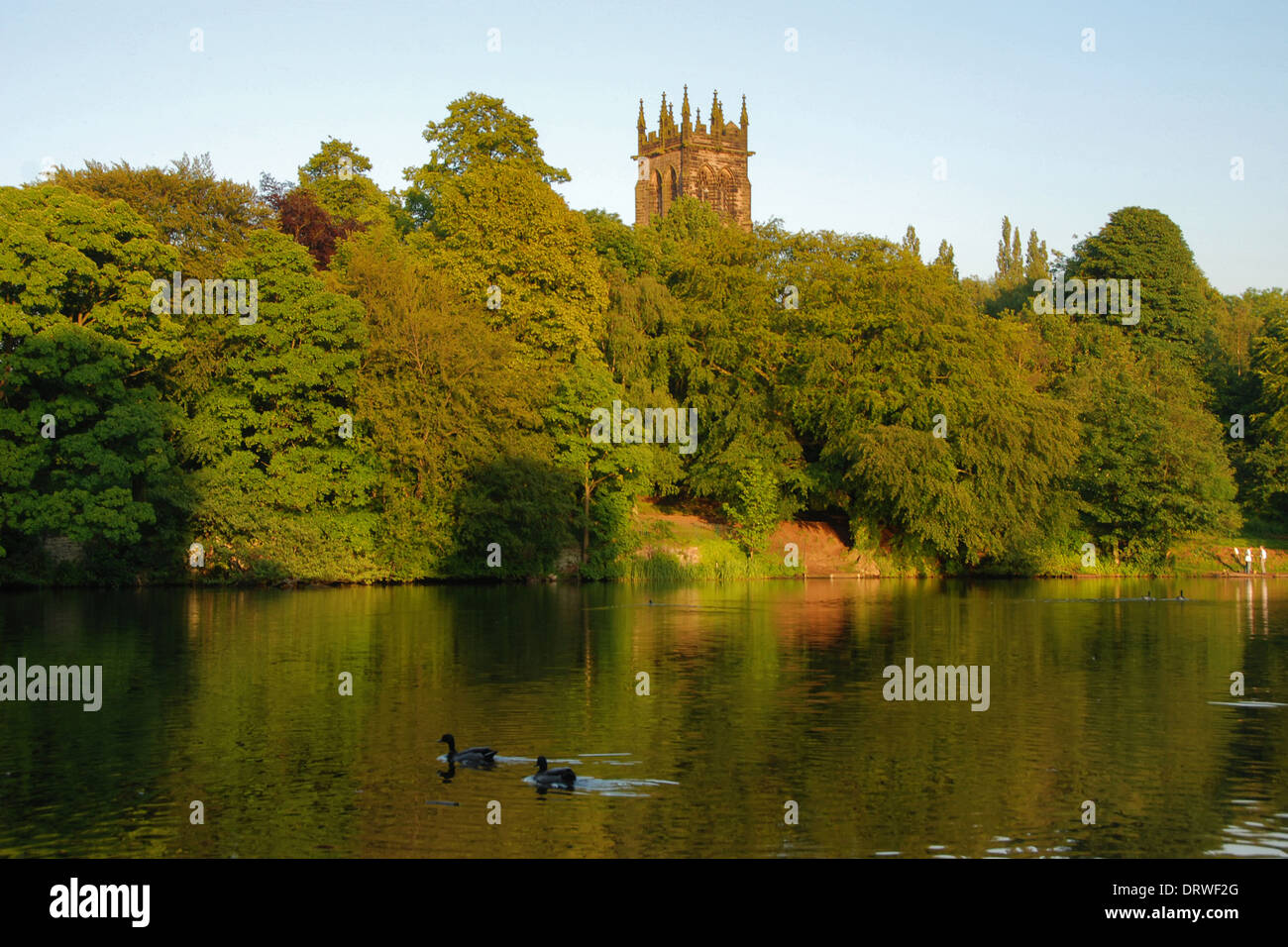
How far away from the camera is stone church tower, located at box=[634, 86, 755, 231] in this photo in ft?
442

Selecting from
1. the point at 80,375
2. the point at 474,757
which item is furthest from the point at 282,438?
the point at 474,757

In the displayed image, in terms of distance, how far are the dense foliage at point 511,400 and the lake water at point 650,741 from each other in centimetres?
1585

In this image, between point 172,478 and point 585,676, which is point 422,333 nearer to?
point 172,478

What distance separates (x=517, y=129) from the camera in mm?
73000

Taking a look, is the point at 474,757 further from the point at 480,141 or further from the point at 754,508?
the point at 480,141

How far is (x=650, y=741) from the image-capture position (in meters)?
19.2

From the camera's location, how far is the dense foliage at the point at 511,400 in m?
50.2

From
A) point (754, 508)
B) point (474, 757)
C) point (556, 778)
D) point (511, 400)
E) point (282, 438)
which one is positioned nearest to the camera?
point (556, 778)

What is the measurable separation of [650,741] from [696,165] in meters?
121

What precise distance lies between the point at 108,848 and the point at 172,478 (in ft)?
134

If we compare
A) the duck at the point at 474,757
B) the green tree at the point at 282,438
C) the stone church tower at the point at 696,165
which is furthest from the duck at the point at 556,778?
the stone church tower at the point at 696,165

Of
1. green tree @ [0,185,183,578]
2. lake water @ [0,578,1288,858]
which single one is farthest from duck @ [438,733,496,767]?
green tree @ [0,185,183,578]

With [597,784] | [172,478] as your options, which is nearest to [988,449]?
[172,478]
